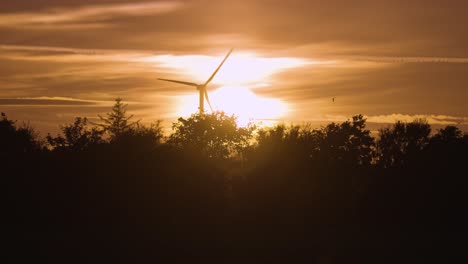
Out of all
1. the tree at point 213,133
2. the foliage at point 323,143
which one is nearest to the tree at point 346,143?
the foliage at point 323,143

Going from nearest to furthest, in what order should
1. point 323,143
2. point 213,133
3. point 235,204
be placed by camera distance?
point 235,204 < point 323,143 < point 213,133

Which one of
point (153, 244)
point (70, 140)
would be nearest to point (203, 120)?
point (70, 140)

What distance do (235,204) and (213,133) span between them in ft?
137

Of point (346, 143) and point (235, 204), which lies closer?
point (235, 204)

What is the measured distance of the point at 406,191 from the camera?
72.7 metres

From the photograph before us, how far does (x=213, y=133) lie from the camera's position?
10938 cm

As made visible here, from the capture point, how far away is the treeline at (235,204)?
53844 millimetres

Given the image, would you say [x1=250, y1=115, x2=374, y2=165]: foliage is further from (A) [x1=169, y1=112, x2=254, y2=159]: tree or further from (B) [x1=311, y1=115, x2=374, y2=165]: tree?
(A) [x1=169, y1=112, x2=254, y2=159]: tree

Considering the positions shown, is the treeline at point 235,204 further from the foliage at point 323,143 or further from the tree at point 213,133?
the tree at point 213,133

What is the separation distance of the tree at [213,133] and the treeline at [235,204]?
19297 mm

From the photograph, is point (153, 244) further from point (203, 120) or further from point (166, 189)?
point (203, 120)

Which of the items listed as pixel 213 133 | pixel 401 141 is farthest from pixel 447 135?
pixel 213 133

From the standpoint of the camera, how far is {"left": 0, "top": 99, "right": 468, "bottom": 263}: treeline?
177ft

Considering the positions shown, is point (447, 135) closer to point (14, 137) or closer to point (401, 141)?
point (401, 141)
